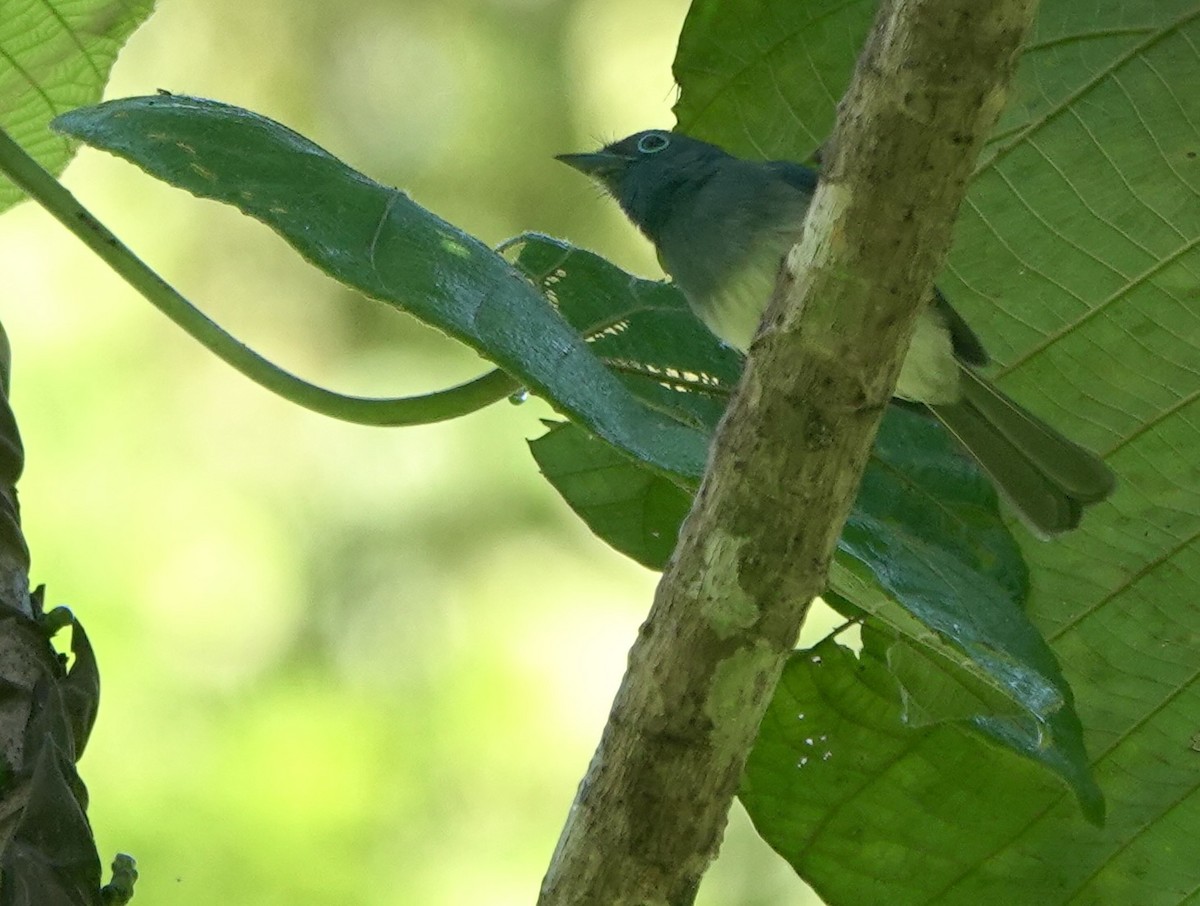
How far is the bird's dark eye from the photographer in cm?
239

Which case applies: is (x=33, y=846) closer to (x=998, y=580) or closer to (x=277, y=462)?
(x=998, y=580)

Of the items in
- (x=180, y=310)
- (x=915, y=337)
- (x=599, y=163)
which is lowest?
(x=180, y=310)

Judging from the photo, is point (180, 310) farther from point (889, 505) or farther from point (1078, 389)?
point (1078, 389)

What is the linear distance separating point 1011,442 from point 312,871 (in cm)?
219

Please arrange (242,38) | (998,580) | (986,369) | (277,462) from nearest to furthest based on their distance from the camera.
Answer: (998,580) → (986,369) → (277,462) → (242,38)

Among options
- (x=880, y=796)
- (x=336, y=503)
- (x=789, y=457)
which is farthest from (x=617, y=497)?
(x=336, y=503)

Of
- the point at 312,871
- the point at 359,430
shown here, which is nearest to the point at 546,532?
the point at 359,430

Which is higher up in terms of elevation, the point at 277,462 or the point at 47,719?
the point at 277,462

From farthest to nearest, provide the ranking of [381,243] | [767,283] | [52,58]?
[767,283] → [52,58] → [381,243]

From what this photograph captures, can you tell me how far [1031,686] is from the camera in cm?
122

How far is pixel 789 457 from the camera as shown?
105 cm

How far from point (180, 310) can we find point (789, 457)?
57 cm

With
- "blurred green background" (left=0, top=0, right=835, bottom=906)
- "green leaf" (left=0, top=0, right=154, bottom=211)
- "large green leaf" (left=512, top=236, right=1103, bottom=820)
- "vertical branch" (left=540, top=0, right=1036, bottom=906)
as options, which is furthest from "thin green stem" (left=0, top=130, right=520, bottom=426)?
"blurred green background" (left=0, top=0, right=835, bottom=906)

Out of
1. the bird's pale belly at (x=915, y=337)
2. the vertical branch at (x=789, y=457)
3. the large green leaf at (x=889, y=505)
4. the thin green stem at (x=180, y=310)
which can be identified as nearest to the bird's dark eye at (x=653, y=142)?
the bird's pale belly at (x=915, y=337)
